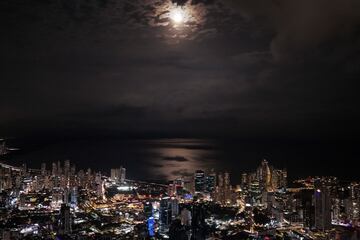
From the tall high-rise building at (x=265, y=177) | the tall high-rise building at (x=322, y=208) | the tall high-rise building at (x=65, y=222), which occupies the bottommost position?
the tall high-rise building at (x=65, y=222)

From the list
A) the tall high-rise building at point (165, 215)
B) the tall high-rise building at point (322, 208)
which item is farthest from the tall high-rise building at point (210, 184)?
→ the tall high-rise building at point (322, 208)

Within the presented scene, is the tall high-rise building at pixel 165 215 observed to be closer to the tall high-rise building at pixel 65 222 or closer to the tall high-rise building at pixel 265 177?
the tall high-rise building at pixel 65 222

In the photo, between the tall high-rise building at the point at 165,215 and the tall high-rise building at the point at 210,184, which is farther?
the tall high-rise building at the point at 210,184

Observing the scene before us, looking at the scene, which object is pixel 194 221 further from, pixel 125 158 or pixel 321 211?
pixel 125 158

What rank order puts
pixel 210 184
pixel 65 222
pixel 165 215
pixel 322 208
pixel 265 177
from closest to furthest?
pixel 65 222 < pixel 165 215 < pixel 322 208 < pixel 210 184 < pixel 265 177

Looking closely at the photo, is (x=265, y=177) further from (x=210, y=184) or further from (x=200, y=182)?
(x=200, y=182)

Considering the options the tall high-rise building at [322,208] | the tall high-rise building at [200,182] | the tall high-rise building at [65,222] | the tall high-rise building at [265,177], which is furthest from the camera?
the tall high-rise building at [200,182]

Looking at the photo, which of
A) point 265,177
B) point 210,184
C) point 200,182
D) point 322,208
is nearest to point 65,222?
point 322,208

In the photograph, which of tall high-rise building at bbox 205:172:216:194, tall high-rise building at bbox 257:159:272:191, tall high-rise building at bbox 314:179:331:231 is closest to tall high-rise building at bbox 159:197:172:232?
tall high-rise building at bbox 314:179:331:231

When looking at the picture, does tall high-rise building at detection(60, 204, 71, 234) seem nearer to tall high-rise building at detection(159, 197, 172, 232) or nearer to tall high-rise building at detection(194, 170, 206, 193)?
tall high-rise building at detection(159, 197, 172, 232)
